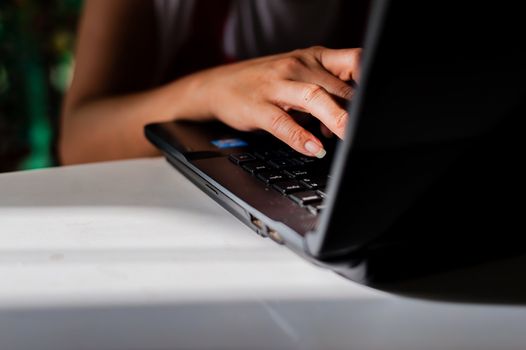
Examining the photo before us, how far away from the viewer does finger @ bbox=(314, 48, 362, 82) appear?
61 centimetres

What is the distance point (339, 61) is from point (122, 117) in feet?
1.18

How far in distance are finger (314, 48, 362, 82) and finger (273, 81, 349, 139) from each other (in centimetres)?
6

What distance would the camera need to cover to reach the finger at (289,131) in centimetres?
51

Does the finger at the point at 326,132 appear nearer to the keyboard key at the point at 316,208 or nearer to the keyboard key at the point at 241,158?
the keyboard key at the point at 241,158

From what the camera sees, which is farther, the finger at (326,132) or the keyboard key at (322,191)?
the finger at (326,132)

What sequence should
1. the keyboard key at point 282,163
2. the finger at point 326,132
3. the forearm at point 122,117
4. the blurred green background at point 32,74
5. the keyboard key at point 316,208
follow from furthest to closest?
the blurred green background at point 32,74 < the forearm at point 122,117 < the finger at point 326,132 < the keyboard key at point 282,163 < the keyboard key at point 316,208

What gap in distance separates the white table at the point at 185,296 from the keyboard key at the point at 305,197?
1.6 inches

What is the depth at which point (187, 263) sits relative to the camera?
16.4 inches

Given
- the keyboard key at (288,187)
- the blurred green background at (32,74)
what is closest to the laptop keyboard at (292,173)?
the keyboard key at (288,187)

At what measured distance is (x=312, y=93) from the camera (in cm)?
53

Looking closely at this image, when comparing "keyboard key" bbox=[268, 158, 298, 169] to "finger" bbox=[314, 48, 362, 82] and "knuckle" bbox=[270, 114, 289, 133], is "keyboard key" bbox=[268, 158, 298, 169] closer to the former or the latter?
"knuckle" bbox=[270, 114, 289, 133]

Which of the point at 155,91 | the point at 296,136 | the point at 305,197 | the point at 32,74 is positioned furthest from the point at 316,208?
the point at 32,74

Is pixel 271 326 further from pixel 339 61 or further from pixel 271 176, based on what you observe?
pixel 339 61

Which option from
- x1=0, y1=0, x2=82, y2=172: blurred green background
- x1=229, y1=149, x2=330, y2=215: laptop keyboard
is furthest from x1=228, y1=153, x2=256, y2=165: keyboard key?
x1=0, y1=0, x2=82, y2=172: blurred green background
